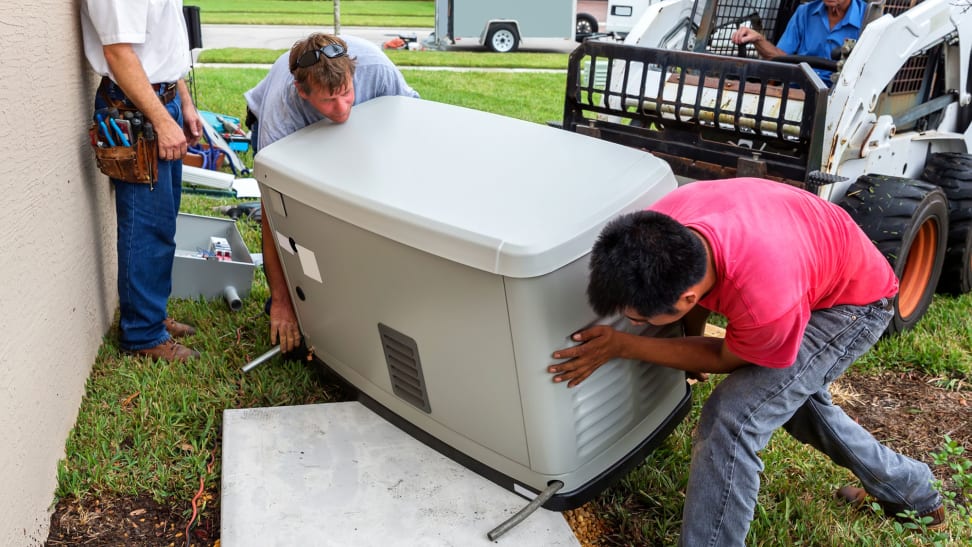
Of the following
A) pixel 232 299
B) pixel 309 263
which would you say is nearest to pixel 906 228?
pixel 309 263

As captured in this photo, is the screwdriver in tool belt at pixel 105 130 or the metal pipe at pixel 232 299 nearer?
the screwdriver in tool belt at pixel 105 130

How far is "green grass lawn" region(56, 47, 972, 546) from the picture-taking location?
242 centimetres

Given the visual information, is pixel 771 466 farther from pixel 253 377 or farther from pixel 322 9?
pixel 322 9

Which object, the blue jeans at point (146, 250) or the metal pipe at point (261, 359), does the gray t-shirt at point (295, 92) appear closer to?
the blue jeans at point (146, 250)

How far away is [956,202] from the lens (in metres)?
3.87

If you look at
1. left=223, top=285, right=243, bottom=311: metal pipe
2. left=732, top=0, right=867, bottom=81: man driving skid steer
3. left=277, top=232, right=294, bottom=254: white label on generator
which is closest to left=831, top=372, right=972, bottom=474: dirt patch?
left=732, top=0, right=867, bottom=81: man driving skid steer

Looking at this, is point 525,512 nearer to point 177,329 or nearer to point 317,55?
point 317,55

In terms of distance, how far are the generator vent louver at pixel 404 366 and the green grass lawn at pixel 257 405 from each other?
60 centimetres

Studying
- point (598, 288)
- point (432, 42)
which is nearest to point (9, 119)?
point (598, 288)

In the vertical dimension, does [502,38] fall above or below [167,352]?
above

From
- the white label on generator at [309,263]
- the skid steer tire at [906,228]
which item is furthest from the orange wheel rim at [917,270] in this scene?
the white label on generator at [309,263]

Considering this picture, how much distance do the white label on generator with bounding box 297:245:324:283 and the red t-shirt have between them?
1159mm

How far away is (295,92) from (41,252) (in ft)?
3.24

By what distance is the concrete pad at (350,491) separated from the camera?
2246 millimetres
